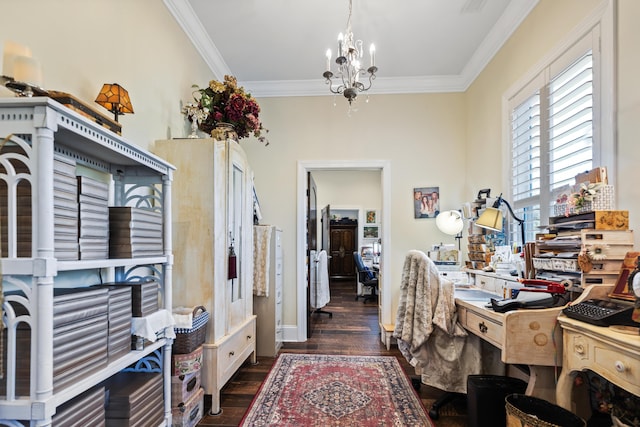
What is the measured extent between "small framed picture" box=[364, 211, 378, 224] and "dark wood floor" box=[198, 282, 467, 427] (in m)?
2.70

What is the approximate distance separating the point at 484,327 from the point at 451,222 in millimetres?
1872

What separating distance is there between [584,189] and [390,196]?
241 cm

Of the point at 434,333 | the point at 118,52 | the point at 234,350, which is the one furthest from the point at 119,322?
the point at 434,333

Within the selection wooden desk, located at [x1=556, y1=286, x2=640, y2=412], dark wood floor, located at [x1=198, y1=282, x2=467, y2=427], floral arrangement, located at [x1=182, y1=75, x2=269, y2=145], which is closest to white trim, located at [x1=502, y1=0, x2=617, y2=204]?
wooden desk, located at [x1=556, y1=286, x2=640, y2=412]

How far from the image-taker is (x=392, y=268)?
13.4 feet

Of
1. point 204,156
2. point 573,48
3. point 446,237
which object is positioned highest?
point 573,48

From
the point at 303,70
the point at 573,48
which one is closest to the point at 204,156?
the point at 303,70

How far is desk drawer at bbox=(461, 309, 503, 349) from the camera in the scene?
188 cm

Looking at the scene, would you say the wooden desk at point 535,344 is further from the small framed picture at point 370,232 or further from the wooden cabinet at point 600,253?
the small framed picture at point 370,232

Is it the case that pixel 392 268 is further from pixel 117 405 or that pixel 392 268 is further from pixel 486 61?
pixel 117 405

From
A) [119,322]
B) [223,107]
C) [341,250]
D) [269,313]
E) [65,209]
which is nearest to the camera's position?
[65,209]

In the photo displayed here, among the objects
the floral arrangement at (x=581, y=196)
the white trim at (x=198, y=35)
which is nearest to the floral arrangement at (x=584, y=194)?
the floral arrangement at (x=581, y=196)

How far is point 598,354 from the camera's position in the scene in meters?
1.36

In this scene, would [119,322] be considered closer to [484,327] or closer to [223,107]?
[223,107]
